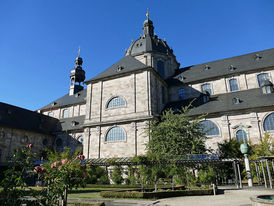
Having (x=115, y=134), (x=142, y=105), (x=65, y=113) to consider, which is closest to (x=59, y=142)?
(x=65, y=113)

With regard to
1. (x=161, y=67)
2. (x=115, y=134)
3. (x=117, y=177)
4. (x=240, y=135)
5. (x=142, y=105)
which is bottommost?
(x=117, y=177)

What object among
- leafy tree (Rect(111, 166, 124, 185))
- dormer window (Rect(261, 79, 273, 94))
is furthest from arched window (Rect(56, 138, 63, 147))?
dormer window (Rect(261, 79, 273, 94))

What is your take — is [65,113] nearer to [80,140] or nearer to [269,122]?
[80,140]

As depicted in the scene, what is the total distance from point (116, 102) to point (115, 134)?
4.18 meters

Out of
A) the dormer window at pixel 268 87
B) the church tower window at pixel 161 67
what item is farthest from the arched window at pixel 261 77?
the church tower window at pixel 161 67

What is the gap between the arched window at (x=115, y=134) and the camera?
25.2 meters

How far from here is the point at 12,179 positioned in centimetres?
533

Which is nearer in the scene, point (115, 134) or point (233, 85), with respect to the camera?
point (115, 134)

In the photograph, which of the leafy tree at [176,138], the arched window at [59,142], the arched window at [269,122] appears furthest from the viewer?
the arched window at [59,142]

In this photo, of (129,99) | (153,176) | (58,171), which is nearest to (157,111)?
(129,99)

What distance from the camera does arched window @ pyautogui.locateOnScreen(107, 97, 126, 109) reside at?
87.9 ft

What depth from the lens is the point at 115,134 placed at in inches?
1010

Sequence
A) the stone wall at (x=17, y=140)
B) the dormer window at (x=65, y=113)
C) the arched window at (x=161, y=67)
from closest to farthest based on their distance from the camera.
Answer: the stone wall at (x=17, y=140), the arched window at (x=161, y=67), the dormer window at (x=65, y=113)

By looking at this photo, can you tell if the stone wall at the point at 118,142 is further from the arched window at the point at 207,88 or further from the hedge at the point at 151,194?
the arched window at the point at 207,88
